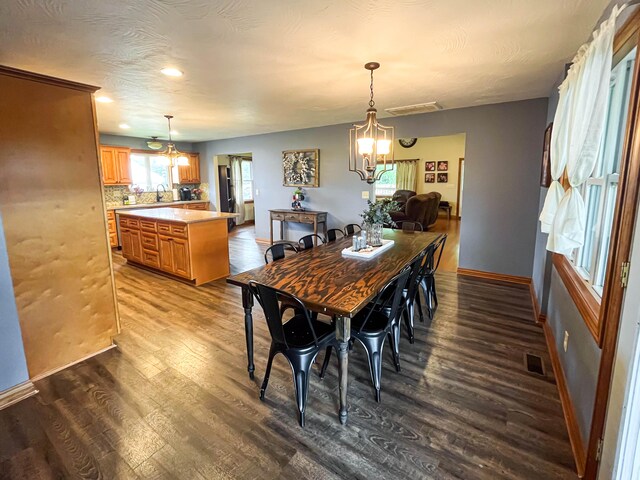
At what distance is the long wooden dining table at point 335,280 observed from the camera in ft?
5.89

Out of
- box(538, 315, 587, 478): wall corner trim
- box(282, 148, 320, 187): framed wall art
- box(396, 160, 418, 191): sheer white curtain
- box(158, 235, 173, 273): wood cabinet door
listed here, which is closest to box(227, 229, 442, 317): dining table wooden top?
box(538, 315, 587, 478): wall corner trim

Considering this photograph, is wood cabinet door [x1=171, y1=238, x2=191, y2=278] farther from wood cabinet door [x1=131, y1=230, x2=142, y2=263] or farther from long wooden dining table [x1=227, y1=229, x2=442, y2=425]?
long wooden dining table [x1=227, y1=229, x2=442, y2=425]

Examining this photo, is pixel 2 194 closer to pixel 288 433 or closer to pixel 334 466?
pixel 288 433

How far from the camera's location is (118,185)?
272 inches

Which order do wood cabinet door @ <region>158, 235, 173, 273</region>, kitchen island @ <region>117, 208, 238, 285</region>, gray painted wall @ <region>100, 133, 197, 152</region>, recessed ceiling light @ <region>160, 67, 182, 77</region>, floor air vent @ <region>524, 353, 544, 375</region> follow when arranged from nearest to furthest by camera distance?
floor air vent @ <region>524, 353, 544, 375</region>
recessed ceiling light @ <region>160, 67, 182, 77</region>
kitchen island @ <region>117, 208, 238, 285</region>
wood cabinet door @ <region>158, 235, 173, 273</region>
gray painted wall @ <region>100, 133, 197, 152</region>

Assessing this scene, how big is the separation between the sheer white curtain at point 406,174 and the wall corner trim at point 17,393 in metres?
10.1

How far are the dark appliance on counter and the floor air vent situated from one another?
767cm

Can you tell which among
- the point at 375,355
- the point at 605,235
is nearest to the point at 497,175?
the point at 605,235

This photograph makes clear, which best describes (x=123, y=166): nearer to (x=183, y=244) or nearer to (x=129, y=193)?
(x=129, y=193)

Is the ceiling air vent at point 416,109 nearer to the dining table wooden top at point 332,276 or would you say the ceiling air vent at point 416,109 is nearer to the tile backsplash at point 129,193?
the dining table wooden top at point 332,276

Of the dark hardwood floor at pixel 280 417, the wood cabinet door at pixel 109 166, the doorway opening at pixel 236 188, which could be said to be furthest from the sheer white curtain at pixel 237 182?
the dark hardwood floor at pixel 280 417

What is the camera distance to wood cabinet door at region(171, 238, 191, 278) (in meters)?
4.34

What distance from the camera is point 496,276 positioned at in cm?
457

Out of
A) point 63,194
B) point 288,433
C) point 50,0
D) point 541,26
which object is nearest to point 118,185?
point 63,194
